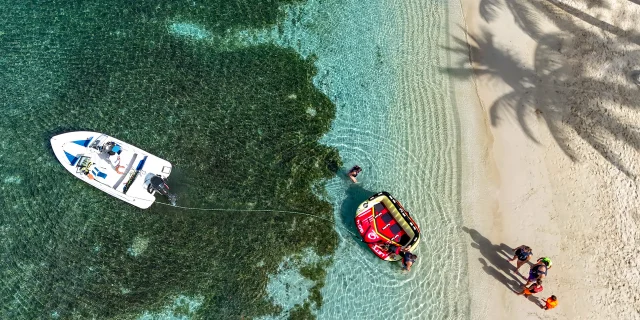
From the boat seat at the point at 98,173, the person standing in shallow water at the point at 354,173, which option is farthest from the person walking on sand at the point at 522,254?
the boat seat at the point at 98,173

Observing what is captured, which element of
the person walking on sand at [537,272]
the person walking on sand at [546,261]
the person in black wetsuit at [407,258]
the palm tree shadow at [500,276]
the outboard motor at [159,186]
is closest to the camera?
the person walking on sand at [537,272]

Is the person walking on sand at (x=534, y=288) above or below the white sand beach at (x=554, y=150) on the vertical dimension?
below

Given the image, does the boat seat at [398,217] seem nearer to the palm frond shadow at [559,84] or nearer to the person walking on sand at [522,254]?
the person walking on sand at [522,254]

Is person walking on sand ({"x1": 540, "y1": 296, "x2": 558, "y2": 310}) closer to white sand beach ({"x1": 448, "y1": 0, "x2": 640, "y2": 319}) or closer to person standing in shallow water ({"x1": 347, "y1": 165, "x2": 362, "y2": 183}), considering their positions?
white sand beach ({"x1": 448, "y1": 0, "x2": 640, "y2": 319})

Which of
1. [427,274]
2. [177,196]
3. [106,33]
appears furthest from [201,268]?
[106,33]

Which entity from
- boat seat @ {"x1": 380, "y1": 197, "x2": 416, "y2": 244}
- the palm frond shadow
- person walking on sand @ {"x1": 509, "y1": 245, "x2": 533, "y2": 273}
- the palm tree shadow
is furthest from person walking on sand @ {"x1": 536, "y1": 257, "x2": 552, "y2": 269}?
the palm frond shadow

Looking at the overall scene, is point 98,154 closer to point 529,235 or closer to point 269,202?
point 269,202

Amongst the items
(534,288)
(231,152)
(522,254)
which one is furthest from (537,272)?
(231,152)
